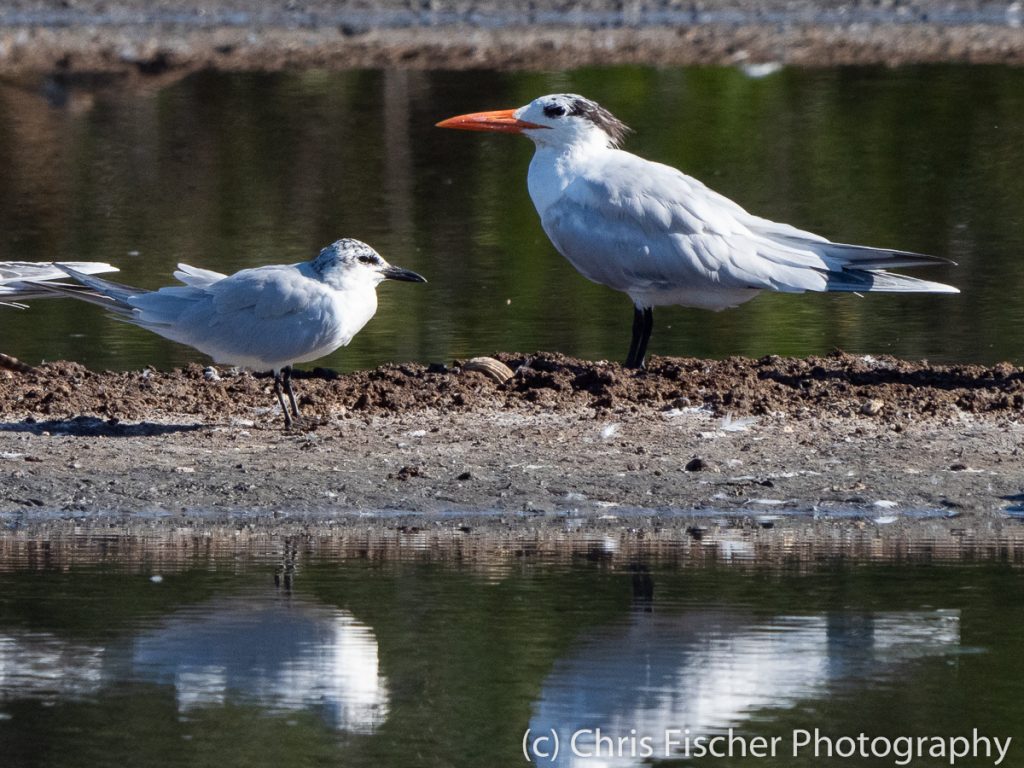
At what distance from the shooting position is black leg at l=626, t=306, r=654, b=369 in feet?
32.5

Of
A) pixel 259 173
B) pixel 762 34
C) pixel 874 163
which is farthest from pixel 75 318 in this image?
pixel 762 34

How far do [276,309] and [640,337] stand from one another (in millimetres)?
2074

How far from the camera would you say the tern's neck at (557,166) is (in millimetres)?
10148

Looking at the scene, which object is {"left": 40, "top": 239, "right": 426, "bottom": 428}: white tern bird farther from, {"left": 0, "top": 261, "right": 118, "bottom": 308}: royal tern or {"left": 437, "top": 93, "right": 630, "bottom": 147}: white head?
{"left": 437, "top": 93, "right": 630, "bottom": 147}: white head

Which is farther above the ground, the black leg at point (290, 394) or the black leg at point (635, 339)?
the black leg at point (635, 339)

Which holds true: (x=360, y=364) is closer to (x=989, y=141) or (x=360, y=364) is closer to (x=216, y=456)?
(x=216, y=456)

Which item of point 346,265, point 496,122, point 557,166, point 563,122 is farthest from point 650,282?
point 346,265

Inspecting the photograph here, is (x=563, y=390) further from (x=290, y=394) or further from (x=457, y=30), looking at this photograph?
(x=457, y=30)

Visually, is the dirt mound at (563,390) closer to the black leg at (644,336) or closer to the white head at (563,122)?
the black leg at (644,336)

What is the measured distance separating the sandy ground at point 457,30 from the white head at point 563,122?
49.4ft

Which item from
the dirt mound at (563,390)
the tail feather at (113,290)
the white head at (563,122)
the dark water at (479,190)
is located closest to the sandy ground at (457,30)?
the dark water at (479,190)

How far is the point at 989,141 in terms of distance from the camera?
1931cm

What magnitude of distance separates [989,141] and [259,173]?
21.9ft

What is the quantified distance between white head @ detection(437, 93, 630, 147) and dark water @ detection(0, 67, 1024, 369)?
1.14 m
